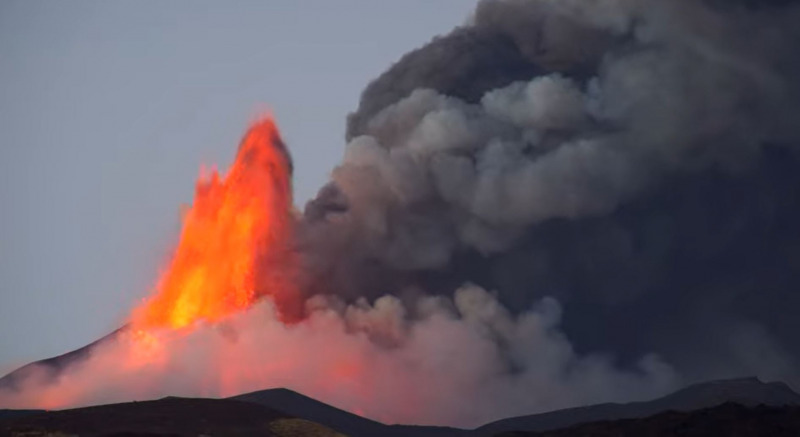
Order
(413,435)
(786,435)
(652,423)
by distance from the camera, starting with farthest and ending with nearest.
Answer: (413,435)
(652,423)
(786,435)

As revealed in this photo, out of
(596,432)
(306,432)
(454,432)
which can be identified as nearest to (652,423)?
(596,432)

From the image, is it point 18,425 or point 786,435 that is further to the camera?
point 18,425

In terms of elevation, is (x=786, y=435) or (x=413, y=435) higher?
(x=413, y=435)

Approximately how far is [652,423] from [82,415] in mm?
59847

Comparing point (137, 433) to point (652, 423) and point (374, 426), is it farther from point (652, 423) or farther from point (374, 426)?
point (374, 426)

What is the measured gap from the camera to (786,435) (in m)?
133

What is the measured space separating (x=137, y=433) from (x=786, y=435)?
61666mm

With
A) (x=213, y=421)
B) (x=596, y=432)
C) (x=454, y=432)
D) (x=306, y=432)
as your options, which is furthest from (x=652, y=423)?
(x=454, y=432)

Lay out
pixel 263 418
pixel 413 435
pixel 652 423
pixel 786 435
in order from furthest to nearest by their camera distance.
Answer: pixel 413 435, pixel 263 418, pixel 652 423, pixel 786 435

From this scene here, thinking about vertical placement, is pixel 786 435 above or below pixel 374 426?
below

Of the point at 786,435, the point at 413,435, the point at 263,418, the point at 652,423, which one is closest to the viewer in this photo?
the point at 786,435

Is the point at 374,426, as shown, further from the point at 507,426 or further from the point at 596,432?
the point at 596,432

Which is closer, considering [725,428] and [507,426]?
[725,428]

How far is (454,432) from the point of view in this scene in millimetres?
197625
